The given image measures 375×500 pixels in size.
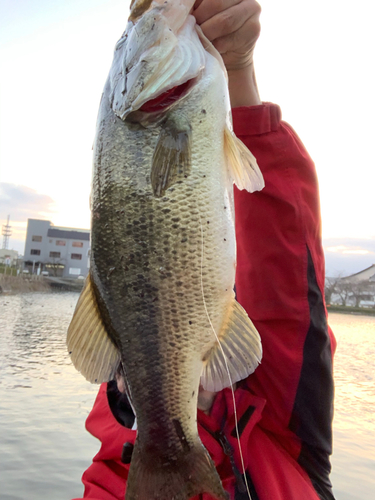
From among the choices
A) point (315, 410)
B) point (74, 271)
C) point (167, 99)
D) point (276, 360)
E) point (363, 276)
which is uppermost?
point (363, 276)

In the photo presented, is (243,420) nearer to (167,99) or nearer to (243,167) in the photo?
(243,167)

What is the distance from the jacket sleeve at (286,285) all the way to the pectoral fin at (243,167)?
1.28 feet

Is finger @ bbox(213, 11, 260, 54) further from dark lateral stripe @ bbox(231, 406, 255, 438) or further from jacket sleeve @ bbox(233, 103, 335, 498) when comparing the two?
dark lateral stripe @ bbox(231, 406, 255, 438)

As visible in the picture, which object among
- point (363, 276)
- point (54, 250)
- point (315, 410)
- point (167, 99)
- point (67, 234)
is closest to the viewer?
point (167, 99)

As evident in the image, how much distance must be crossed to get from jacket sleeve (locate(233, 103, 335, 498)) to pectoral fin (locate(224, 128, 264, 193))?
0.39 meters

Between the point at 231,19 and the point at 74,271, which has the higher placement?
the point at 231,19

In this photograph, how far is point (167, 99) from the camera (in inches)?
54.9

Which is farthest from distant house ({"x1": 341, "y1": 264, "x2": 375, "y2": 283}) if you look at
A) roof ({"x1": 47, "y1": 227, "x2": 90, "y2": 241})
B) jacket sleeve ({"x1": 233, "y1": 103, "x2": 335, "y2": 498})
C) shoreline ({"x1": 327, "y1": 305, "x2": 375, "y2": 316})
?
jacket sleeve ({"x1": 233, "y1": 103, "x2": 335, "y2": 498})

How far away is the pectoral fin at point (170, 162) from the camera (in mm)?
1288

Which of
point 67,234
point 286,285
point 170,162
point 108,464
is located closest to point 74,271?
point 67,234

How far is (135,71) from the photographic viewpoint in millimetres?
1398

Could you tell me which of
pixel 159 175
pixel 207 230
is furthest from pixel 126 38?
pixel 207 230

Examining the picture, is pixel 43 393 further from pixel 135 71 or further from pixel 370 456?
pixel 135 71

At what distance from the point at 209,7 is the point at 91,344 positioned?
138 cm
